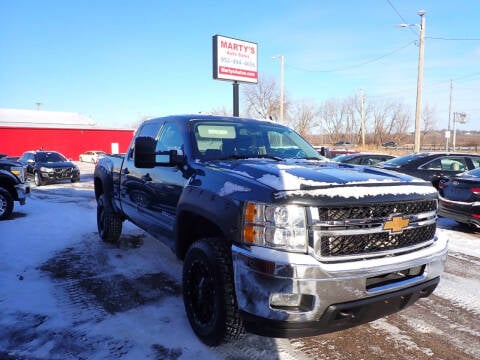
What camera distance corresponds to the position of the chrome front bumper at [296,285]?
2.39 meters

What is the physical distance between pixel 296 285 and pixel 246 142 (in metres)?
2.08

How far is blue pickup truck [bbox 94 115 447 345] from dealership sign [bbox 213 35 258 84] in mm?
16430

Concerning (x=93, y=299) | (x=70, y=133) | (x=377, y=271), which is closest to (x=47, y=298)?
(x=93, y=299)

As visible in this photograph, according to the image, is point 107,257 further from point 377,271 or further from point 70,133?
point 70,133

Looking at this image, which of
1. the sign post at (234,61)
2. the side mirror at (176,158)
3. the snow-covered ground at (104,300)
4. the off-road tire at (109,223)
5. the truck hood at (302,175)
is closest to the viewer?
the truck hood at (302,175)

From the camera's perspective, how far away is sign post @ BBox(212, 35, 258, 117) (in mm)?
19047

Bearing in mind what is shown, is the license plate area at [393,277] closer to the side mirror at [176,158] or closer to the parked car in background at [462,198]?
the side mirror at [176,158]

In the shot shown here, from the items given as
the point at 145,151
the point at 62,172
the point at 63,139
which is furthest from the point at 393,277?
the point at 63,139

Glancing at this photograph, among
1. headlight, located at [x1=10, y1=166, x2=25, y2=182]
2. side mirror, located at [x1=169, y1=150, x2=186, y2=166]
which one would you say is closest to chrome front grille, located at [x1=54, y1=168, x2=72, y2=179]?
headlight, located at [x1=10, y1=166, x2=25, y2=182]

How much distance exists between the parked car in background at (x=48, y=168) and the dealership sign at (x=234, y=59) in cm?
818

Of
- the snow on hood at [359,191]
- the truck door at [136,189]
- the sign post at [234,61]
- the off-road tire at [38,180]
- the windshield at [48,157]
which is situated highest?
the sign post at [234,61]

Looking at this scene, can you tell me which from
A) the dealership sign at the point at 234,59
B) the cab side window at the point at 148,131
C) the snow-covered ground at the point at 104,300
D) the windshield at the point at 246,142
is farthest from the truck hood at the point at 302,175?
the dealership sign at the point at 234,59

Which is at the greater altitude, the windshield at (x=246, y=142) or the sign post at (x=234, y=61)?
the sign post at (x=234, y=61)

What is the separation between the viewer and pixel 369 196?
2633mm
